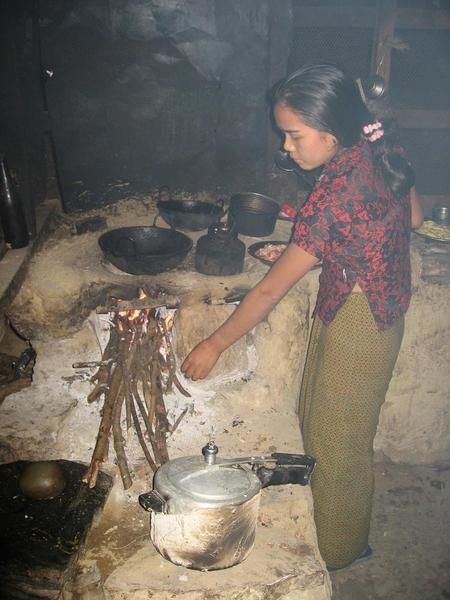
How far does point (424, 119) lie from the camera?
6.10m

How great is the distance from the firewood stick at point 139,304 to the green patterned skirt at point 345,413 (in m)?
1.10

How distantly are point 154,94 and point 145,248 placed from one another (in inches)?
81.7

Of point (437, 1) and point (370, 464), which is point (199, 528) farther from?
point (437, 1)

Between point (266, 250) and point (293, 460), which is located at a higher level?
point (293, 460)

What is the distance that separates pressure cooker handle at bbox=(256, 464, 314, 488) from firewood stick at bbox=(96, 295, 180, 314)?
176 centimetres

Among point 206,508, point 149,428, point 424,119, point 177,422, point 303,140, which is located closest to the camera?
point 206,508

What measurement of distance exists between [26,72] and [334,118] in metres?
3.75

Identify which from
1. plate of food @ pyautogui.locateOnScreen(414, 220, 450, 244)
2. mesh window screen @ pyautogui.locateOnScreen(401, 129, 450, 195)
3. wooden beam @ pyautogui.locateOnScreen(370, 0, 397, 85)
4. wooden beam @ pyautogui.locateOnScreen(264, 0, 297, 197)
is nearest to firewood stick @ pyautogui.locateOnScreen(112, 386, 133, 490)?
plate of food @ pyautogui.locateOnScreen(414, 220, 450, 244)

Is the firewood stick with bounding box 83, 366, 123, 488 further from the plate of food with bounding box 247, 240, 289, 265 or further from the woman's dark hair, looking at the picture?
the woman's dark hair

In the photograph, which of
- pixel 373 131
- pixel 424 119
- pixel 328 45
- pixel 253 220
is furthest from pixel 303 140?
pixel 328 45

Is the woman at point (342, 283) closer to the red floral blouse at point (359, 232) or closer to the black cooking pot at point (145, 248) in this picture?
the red floral blouse at point (359, 232)

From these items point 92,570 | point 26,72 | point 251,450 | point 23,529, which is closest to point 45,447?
point 23,529

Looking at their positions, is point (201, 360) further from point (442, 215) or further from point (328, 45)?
point (328, 45)

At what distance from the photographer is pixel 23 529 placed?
8.34 ft
